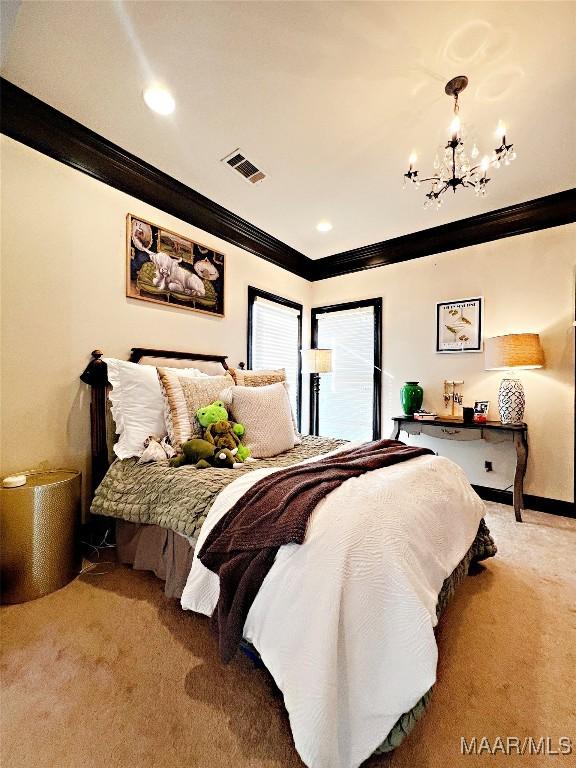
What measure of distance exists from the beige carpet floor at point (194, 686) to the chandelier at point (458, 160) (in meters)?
2.39

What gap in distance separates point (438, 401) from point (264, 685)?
3.04 metres

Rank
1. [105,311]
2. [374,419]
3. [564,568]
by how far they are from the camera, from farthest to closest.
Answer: [374,419] < [105,311] < [564,568]

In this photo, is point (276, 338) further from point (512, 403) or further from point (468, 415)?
point (512, 403)

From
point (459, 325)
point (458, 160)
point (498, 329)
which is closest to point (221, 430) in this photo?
point (458, 160)

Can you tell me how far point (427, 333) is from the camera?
364 cm

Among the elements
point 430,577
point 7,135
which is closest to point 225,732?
point 430,577

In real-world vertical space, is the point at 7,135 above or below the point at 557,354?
above

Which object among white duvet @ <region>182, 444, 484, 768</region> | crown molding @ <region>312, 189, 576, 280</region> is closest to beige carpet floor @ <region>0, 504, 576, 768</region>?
white duvet @ <region>182, 444, 484, 768</region>

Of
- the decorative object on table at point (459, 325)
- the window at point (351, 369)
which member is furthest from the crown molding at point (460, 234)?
the decorative object on table at point (459, 325)

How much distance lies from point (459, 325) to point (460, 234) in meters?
0.94

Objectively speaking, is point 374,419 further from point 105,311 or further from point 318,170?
point 105,311

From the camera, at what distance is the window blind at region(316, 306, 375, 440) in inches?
160

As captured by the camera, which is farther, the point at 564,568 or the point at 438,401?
the point at 438,401

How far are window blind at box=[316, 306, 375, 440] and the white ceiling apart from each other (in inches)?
68.9
